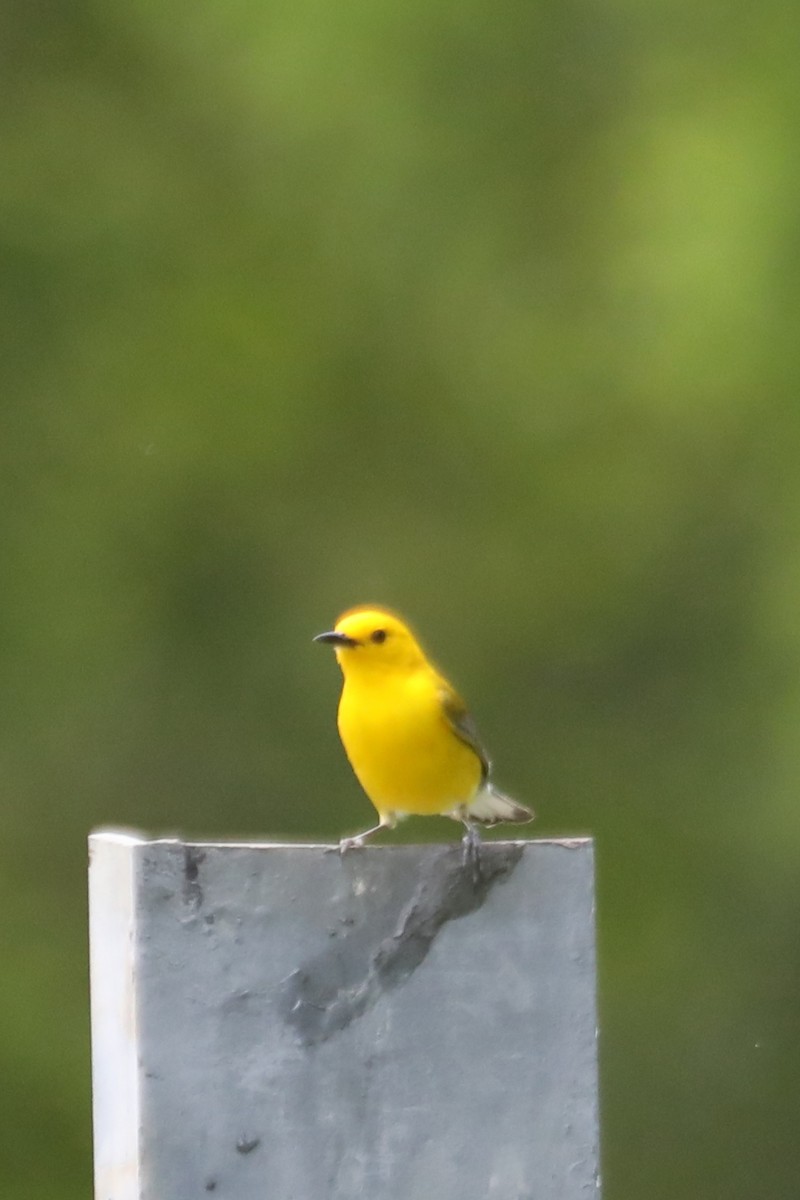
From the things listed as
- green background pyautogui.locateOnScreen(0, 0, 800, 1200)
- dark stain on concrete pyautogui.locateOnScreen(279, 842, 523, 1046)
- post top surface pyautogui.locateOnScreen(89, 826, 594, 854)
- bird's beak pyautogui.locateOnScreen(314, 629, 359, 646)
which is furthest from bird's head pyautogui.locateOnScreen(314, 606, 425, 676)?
green background pyautogui.locateOnScreen(0, 0, 800, 1200)

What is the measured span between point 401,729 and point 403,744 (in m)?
0.04

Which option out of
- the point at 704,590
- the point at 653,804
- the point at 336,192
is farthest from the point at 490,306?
the point at 653,804

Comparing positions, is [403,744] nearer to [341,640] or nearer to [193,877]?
[341,640]

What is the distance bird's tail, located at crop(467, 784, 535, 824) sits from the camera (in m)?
5.98

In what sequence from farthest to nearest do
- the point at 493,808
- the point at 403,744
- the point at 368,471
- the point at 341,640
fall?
the point at 368,471
the point at 493,808
the point at 341,640
the point at 403,744

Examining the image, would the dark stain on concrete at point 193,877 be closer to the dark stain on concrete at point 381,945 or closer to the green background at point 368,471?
the dark stain on concrete at point 381,945

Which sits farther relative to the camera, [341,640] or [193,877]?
[341,640]

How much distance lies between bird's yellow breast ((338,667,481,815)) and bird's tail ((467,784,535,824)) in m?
0.15

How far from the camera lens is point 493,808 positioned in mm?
6023

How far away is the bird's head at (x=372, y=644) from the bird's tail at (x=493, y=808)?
1.26ft

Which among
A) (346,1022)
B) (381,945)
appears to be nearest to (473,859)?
(381,945)

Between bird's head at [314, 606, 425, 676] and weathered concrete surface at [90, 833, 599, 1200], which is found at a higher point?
bird's head at [314, 606, 425, 676]

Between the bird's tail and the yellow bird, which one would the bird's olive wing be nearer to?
the yellow bird

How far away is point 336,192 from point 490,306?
108 cm
